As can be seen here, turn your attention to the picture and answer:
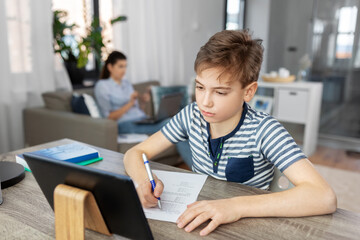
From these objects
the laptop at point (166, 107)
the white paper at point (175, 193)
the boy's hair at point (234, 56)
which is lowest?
the laptop at point (166, 107)

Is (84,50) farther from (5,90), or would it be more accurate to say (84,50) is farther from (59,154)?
(59,154)

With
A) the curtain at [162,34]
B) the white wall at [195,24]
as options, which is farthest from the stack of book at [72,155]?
the white wall at [195,24]

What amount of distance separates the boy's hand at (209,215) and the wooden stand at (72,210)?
0.20 meters

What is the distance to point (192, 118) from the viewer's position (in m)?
1.23

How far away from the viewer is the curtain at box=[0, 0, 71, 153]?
248cm

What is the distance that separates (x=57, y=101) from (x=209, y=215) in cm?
212

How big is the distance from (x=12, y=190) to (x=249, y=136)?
2.46 ft

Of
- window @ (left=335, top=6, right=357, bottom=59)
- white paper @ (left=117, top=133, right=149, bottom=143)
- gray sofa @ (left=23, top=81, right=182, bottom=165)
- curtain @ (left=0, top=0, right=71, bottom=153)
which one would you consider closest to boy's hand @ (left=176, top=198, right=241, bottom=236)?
gray sofa @ (left=23, top=81, right=182, bottom=165)

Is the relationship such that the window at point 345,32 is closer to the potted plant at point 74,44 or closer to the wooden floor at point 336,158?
the wooden floor at point 336,158

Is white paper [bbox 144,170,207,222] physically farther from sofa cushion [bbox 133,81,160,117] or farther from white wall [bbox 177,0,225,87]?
white wall [bbox 177,0,225,87]

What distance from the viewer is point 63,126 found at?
8.15 feet

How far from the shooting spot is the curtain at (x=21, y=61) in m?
2.48

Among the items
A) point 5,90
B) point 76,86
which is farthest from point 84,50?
point 5,90

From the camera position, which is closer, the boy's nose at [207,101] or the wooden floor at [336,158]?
the boy's nose at [207,101]
